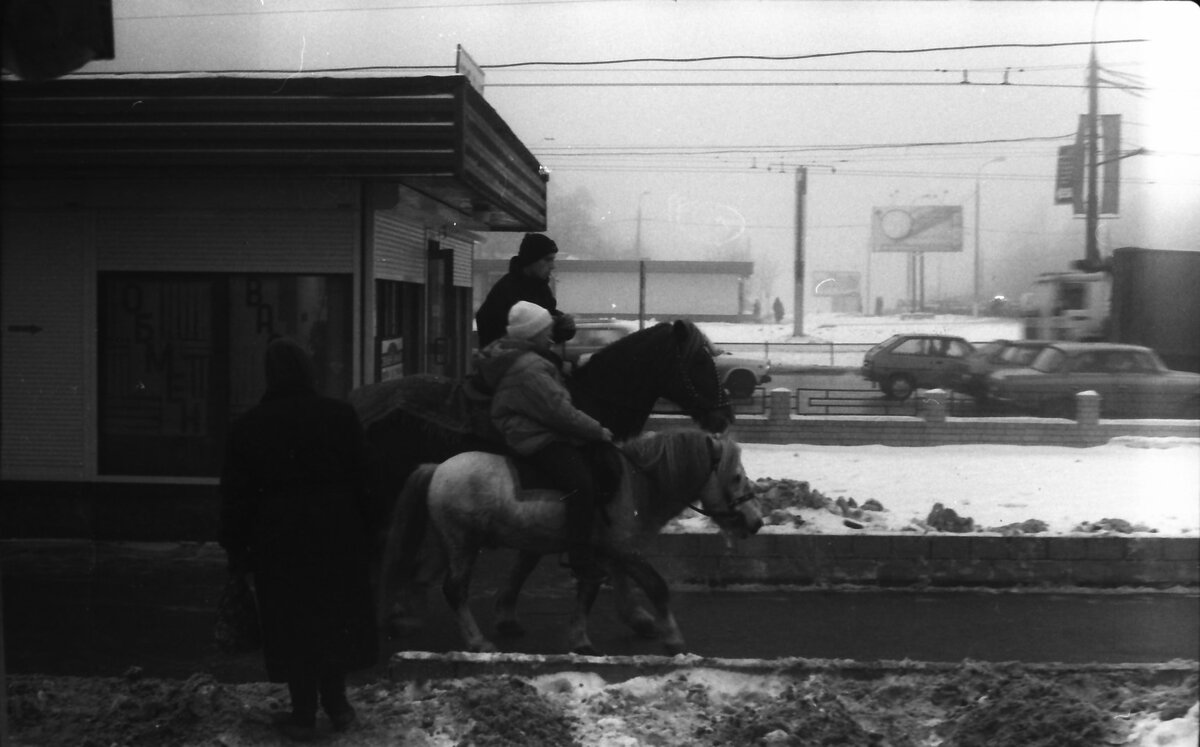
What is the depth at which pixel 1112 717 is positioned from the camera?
5418 mm

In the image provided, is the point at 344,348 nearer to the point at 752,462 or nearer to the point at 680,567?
the point at 680,567

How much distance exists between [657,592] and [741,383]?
52.5 ft

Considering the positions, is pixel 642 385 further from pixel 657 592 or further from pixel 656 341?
pixel 657 592

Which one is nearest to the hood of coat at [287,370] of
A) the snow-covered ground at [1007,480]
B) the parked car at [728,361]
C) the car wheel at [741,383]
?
the snow-covered ground at [1007,480]

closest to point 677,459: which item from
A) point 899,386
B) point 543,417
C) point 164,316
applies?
point 543,417

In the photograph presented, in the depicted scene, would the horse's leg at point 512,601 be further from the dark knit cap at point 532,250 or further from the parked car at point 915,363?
the parked car at point 915,363

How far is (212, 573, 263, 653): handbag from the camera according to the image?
17.5 ft

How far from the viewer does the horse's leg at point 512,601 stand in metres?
7.66

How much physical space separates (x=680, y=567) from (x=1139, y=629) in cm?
335

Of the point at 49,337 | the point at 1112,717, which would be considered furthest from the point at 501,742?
the point at 49,337

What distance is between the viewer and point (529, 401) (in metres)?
6.68

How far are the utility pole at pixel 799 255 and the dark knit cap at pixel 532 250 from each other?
14.6 metres

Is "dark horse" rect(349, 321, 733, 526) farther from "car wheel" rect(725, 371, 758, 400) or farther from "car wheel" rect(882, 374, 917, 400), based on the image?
"car wheel" rect(725, 371, 758, 400)

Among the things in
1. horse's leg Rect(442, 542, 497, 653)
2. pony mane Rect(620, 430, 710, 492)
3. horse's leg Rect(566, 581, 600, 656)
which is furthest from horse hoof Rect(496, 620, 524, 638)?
pony mane Rect(620, 430, 710, 492)
